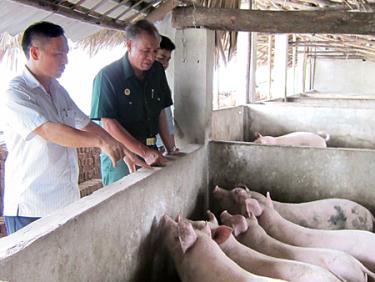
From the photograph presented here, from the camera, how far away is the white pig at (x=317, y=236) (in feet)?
7.98

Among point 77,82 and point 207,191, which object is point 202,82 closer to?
point 207,191

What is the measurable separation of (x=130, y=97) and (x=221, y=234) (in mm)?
1026

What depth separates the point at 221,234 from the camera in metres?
2.32

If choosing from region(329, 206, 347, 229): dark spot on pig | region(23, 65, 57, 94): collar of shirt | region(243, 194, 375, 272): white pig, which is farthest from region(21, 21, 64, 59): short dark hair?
region(329, 206, 347, 229): dark spot on pig

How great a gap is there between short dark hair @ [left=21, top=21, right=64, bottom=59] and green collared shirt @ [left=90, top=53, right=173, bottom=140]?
0.60 meters

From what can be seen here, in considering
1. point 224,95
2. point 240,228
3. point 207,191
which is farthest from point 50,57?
point 224,95

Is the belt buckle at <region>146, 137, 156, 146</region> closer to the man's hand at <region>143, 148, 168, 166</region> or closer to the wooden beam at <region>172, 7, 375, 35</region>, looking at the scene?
the man's hand at <region>143, 148, 168, 166</region>

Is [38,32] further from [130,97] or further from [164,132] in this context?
[164,132]

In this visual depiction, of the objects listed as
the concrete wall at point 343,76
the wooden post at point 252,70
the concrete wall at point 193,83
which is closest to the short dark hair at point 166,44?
the concrete wall at point 193,83

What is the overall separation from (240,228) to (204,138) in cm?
102

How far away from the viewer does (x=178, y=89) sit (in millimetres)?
3436

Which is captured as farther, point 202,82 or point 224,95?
point 224,95

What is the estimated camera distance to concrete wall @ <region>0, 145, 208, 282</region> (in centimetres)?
145

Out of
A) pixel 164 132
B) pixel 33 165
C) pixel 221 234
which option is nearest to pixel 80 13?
pixel 164 132
